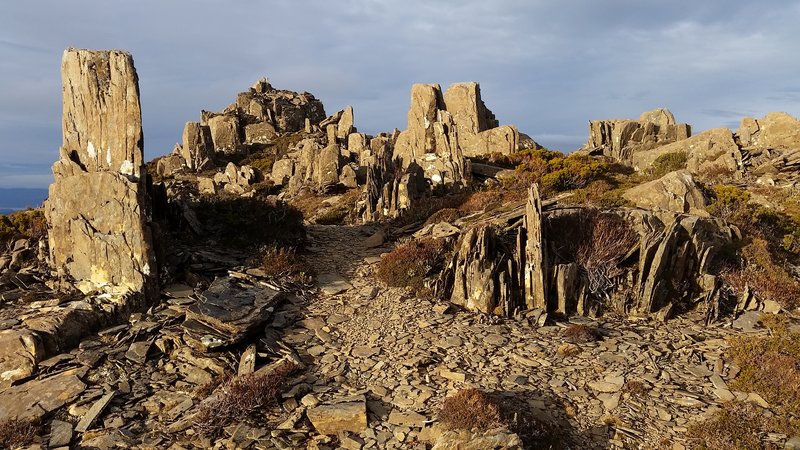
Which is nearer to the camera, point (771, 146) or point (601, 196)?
point (601, 196)

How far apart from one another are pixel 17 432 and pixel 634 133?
139 feet

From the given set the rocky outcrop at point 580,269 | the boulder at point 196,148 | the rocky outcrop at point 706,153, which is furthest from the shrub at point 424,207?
the boulder at point 196,148

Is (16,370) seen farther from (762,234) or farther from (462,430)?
(762,234)

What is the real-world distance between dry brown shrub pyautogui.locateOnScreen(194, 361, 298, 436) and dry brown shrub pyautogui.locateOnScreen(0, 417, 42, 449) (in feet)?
9.73

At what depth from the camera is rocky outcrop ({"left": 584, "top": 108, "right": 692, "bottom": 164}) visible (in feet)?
122

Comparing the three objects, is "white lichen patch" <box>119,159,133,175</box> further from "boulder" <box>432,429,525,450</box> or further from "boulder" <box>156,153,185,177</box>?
"boulder" <box>156,153,185,177</box>

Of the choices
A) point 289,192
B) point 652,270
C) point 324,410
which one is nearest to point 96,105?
point 324,410

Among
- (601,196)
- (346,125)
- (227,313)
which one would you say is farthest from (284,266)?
(346,125)

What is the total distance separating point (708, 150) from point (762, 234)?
1548 centimetres

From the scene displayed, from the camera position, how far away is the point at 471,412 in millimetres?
8930

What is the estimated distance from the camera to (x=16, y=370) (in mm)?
10836

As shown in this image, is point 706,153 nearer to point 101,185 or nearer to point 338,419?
point 338,419

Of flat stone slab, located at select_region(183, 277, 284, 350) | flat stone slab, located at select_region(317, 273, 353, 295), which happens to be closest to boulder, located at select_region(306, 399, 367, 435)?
flat stone slab, located at select_region(183, 277, 284, 350)

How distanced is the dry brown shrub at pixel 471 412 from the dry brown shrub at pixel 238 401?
11.4 ft
